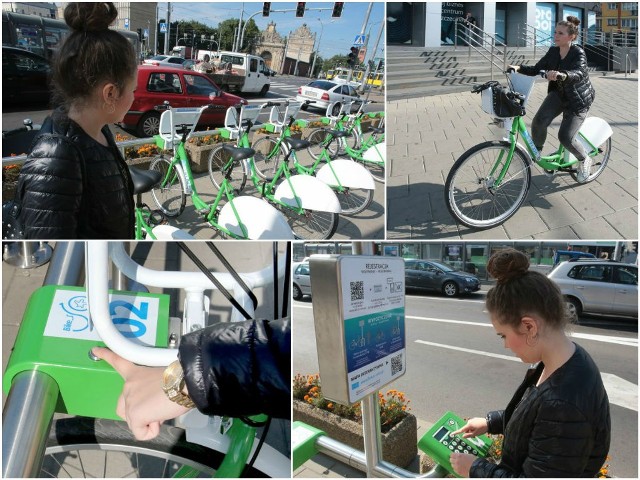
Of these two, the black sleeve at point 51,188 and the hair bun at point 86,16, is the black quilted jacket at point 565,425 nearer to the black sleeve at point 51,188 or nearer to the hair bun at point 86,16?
the black sleeve at point 51,188

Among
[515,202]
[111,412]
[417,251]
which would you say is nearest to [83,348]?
[111,412]

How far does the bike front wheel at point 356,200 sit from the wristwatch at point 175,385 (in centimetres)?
279

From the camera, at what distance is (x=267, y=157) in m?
4.83

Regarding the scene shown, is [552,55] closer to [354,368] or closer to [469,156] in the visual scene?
[469,156]

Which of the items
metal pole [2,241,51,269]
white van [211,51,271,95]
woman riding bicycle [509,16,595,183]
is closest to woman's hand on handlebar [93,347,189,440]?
metal pole [2,241,51,269]

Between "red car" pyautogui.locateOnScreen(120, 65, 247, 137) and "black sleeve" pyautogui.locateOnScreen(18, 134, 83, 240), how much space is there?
225cm

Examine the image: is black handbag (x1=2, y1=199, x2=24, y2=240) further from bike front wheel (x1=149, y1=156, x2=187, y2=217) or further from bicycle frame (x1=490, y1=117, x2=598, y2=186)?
bicycle frame (x1=490, y1=117, x2=598, y2=186)

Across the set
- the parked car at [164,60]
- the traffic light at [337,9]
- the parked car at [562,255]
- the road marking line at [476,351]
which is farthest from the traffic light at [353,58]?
the road marking line at [476,351]

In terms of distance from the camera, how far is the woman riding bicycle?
135 inches

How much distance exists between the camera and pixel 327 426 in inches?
127

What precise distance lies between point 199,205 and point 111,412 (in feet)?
9.39

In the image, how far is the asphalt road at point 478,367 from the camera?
4.18 metres

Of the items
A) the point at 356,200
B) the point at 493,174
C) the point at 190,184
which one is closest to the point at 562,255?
the point at 493,174

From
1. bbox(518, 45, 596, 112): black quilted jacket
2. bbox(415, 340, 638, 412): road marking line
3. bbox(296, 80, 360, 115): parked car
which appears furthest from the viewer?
bbox(415, 340, 638, 412): road marking line
